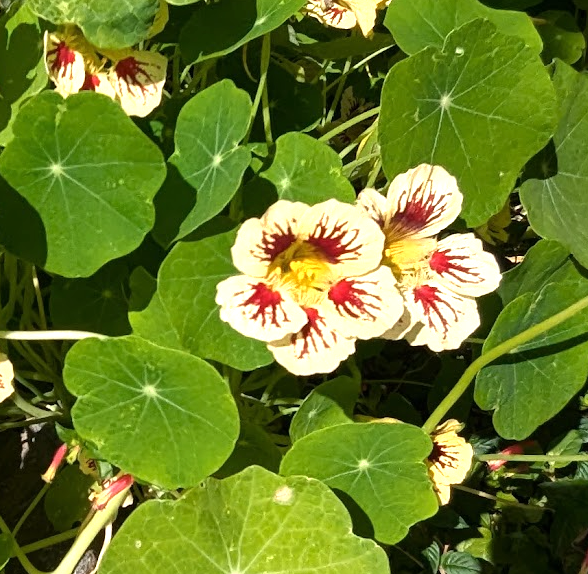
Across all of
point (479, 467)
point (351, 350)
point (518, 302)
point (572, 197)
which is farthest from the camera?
point (479, 467)

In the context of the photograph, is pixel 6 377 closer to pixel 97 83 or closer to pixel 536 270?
pixel 97 83

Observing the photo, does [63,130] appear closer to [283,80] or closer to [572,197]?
[283,80]

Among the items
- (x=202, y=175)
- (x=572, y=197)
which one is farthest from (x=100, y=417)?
(x=572, y=197)

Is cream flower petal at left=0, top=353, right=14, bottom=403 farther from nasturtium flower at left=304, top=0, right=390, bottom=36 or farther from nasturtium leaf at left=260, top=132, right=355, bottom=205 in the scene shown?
nasturtium flower at left=304, top=0, right=390, bottom=36

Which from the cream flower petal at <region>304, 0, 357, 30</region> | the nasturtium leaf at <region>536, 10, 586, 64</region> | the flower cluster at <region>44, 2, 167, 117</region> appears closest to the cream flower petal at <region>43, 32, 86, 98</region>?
the flower cluster at <region>44, 2, 167, 117</region>

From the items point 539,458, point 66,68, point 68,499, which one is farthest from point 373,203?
point 68,499

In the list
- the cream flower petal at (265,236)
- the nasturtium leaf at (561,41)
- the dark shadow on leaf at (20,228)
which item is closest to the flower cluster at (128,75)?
the dark shadow on leaf at (20,228)
